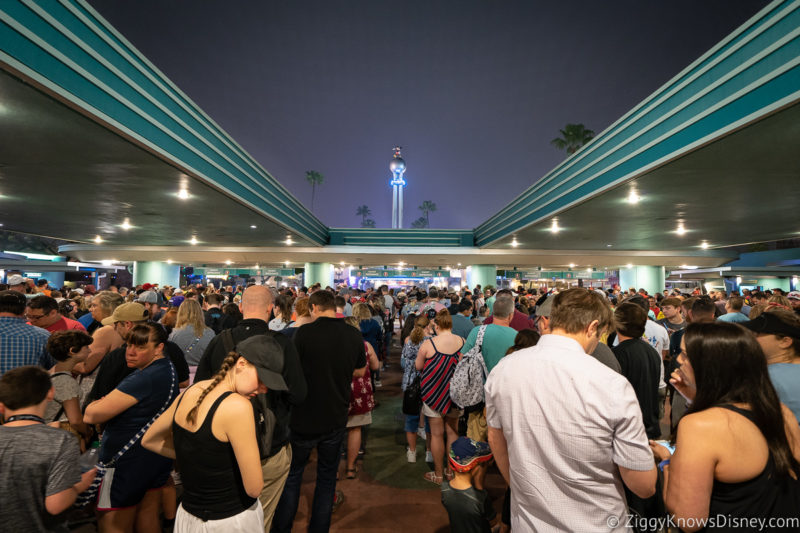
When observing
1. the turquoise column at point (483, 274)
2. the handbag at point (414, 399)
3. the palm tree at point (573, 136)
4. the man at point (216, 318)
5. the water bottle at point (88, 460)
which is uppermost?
the palm tree at point (573, 136)

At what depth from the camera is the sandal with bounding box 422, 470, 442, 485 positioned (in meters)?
4.16

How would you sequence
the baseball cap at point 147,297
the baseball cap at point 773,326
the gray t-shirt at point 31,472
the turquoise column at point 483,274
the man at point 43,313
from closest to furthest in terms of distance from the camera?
the gray t-shirt at point 31,472 → the baseball cap at point 773,326 → the man at point 43,313 → the baseball cap at point 147,297 → the turquoise column at point 483,274

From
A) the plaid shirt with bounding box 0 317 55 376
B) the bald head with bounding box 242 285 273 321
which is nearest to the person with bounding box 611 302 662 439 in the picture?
the bald head with bounding box 242 285 273 321

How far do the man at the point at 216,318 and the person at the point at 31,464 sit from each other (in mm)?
4537

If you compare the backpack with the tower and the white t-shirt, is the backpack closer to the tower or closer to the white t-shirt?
the white t-shirt

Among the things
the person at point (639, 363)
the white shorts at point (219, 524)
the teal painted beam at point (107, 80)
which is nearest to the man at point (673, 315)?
the person at point (639, 363)

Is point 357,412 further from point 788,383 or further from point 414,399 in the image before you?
point 788,383

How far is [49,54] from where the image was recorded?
4035mm

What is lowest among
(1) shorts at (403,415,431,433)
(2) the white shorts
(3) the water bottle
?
(1) shorts at (403,415,431,433)

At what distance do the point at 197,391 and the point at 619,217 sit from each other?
42.9 ft

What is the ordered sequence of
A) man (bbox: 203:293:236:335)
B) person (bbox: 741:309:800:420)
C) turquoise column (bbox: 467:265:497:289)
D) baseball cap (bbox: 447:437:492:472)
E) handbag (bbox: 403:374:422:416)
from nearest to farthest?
person (bbox: 741:309:800:420)
baseball cap (bbox: 447:437:492:472)
handbag (bbox: 403:374:422:416)
man (bbox: 203:293:236:335)
turquoise column (bbox: 467:265:497:289)

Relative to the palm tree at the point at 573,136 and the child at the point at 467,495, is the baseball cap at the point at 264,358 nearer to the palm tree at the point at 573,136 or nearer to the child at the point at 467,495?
the child at the point at 467,495

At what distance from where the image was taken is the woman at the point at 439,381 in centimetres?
402

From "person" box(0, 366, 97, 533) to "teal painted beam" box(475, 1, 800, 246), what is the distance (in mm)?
7297
